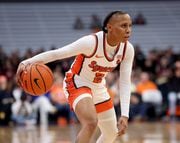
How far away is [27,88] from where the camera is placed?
615cm

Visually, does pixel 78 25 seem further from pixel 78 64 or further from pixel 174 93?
pixel 78 64

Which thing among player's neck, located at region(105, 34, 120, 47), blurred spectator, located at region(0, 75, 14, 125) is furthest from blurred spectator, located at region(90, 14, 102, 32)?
player's neck, located at region(105, 34, 120, 47)

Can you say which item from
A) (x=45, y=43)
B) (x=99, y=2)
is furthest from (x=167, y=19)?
(x=45, y=43)

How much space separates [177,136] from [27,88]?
19.6 feet

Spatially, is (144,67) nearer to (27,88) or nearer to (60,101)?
(60,101)

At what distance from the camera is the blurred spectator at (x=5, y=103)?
13734mm

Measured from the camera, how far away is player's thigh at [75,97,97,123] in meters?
5.88

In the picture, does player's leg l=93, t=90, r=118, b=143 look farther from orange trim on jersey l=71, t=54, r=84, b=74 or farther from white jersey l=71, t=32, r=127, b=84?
orange trim on jersey l=71, t=54, r=84, b=74

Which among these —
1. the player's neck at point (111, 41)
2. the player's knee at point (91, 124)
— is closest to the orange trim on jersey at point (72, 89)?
the player's knee at point (91, 124)

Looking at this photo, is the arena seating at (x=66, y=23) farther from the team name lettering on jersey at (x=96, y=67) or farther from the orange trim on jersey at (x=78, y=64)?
the team name lettering on jersey at (x=96, y=67)

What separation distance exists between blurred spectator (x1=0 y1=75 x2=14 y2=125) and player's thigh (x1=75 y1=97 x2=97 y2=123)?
7830mm

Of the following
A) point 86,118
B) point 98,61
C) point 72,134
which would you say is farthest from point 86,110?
point 72,134

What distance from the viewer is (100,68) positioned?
6340mm

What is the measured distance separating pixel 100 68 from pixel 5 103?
25.3ft
